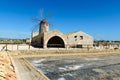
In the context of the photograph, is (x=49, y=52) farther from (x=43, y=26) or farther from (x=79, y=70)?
(x=43, y=26)

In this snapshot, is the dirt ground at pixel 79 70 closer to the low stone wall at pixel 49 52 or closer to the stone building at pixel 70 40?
the low stone wall at pixel 49 52

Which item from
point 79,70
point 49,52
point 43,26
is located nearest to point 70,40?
point 43,26

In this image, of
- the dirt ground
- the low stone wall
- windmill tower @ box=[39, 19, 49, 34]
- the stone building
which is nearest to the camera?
the dirt ground

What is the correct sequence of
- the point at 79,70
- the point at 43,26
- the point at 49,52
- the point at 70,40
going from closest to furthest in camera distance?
1. the point at 79,70
2. the point at 49,52
3. the point at 70,40
4. the point at 43,26

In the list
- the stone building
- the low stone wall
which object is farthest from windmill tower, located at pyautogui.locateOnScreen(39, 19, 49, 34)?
the low stone wall

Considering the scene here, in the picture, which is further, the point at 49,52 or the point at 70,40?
the point at 70,40

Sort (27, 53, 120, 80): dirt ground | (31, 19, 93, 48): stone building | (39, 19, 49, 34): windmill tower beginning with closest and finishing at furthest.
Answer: (27, 53, 120, 80): dirt ground → (31, 19, 93, 48): stone building → (39, 19, 49, 34): windmill tower

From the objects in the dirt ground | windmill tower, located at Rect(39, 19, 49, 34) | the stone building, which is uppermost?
windmill tower, located at Rect(39, 19, 49, 34)

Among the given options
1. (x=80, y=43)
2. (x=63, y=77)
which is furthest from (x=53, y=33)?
(x=63, y=77)

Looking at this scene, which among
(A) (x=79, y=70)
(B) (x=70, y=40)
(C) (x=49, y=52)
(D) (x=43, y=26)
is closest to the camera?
(A) (x=79, y=70)

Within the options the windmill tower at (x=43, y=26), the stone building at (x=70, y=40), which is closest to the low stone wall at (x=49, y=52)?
the stone building at (x=70, y=40)

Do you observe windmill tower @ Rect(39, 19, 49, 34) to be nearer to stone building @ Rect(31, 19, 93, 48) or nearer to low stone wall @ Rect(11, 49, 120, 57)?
stone building @ Rect(31, 19, 93, 48)

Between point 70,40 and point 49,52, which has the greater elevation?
point 70,40

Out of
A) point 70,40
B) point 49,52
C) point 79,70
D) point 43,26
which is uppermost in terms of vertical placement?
point 43,26
